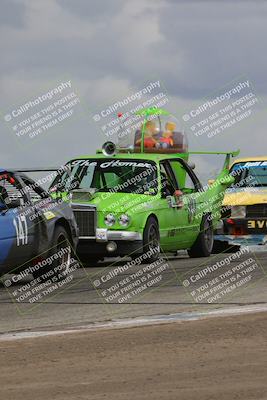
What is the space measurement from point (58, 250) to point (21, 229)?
1.22 metres

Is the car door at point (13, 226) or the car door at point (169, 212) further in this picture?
the car door at point (169, 212)

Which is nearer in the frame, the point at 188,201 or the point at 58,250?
the point at 58,250

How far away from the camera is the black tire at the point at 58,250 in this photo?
15305 millimetres

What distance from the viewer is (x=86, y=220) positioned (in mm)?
18484

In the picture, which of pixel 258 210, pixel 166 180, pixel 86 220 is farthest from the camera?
pixel 258 210

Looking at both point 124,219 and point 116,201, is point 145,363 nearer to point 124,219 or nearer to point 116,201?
point 124,219

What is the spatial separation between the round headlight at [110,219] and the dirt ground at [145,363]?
783 cm

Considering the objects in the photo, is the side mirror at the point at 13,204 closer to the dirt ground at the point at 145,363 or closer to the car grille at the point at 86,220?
the dirt ground at the point at 145,363

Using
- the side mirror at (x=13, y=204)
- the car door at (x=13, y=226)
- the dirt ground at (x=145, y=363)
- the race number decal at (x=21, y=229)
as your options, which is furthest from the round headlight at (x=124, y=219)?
the dirt ground at (x=145, y=363)

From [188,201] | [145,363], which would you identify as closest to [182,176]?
[188,201]

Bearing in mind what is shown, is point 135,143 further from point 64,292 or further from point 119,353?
point 119,353

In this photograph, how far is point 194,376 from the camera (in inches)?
311

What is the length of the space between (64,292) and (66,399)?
23.7ft

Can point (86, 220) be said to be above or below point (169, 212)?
above
